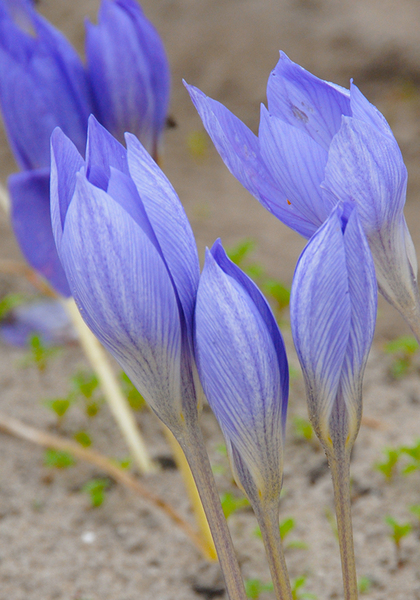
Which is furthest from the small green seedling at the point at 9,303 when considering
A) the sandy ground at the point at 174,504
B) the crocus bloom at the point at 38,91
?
the crocus bloom at the point at 38,91

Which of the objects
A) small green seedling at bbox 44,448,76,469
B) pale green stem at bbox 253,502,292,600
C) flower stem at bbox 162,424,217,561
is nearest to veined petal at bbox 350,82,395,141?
pale green stem at bbox 253,502,292,600

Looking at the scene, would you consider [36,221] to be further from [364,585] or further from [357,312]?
[364,585]

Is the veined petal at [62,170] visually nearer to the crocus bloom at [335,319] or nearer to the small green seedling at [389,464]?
the crocus bloom at [335,319]

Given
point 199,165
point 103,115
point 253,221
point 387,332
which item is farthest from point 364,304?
point 199,165

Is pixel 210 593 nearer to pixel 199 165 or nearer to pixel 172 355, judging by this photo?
pixel 172 355

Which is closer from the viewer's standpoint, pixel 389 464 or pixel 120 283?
pixel 120 283

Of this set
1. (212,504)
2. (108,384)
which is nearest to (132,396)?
(108,384)
